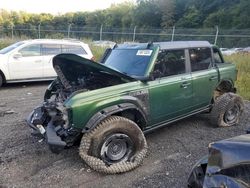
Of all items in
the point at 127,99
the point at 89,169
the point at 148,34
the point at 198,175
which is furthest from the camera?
the point at 148,34

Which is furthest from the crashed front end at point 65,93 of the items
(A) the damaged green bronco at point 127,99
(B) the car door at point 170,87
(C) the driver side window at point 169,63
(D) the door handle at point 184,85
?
(D) the door handle at point 184,85

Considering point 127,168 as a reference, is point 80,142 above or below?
above

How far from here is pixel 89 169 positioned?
181 inches

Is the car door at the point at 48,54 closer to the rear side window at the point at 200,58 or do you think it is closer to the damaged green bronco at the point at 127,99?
the damaged green bronco at the point at 127,99

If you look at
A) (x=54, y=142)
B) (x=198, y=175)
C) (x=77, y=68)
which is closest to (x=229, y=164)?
(x=198, y=175)

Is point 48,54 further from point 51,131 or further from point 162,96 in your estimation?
point 51,131

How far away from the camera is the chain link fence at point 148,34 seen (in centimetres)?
1977

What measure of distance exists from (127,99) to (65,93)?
46.2 inches

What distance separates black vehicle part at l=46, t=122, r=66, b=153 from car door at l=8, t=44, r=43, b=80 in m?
6.87

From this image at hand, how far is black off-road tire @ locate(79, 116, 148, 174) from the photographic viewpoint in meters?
4.36

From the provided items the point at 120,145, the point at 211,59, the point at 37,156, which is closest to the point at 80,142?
the point at 120,145

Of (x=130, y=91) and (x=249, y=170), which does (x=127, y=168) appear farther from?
(x=249, y=170)

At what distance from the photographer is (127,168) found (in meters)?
4.50

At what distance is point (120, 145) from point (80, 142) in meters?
0.61
